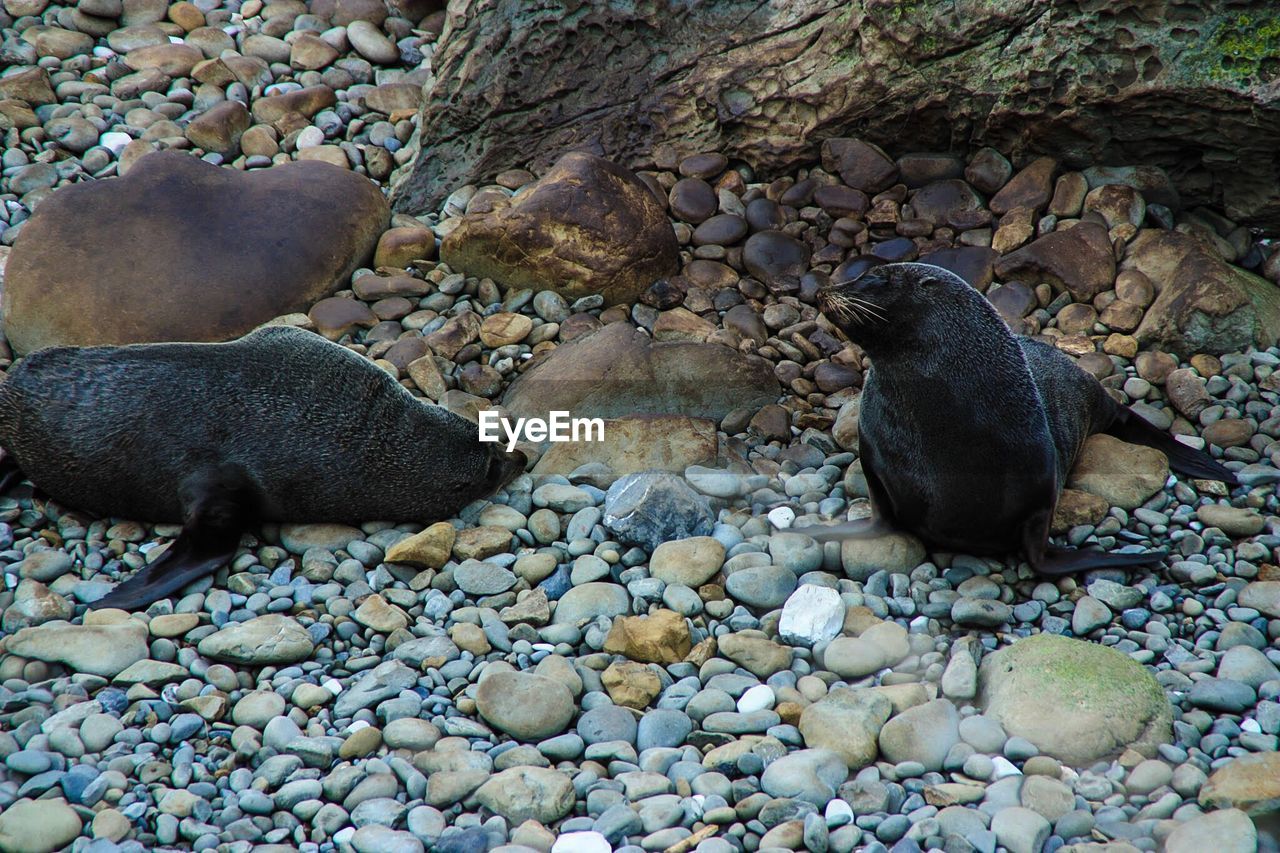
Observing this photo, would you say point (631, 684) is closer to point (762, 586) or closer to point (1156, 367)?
point (762, 586)

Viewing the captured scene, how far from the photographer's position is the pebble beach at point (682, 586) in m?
3.63

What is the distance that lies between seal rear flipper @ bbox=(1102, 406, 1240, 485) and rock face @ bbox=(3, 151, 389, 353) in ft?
14.7

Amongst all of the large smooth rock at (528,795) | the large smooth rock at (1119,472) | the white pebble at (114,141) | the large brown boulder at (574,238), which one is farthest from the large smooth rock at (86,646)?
the white pebble at (114,141)

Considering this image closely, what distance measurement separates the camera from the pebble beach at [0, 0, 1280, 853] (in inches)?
143

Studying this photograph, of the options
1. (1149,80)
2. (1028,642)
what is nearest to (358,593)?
(1028,642)

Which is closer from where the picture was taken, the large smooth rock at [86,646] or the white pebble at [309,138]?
the large smooth rock at [86,646]

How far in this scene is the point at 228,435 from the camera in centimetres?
538

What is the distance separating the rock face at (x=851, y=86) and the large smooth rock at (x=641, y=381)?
1.88m

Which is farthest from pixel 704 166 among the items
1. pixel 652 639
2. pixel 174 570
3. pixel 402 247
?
pixel 174 570

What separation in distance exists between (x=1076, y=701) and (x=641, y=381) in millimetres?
2991

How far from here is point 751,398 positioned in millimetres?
6332

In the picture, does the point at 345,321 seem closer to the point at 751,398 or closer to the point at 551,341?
the point at 551,341

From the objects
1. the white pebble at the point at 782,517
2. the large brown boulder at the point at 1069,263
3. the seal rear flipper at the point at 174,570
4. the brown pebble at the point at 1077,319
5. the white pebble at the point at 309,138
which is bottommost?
the seal rear flipper at the point at 174,570

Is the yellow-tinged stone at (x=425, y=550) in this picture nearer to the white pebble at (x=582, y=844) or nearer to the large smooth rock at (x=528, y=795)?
the large smooth rock at (x=528, y=795)
